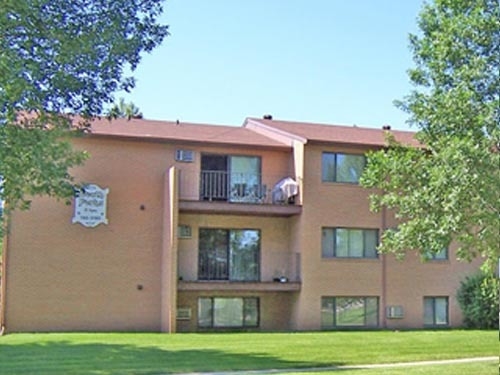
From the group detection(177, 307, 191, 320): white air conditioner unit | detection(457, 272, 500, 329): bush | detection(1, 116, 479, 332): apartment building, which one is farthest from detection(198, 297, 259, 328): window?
Answer: detection(457, 272, 500, 329): bush

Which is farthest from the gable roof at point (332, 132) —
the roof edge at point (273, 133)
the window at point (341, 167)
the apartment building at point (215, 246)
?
the window at point (341, 167)

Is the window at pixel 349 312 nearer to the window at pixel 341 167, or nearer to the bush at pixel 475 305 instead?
the bush at pixel 475 305

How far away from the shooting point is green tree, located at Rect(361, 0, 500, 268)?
12633 millimetres

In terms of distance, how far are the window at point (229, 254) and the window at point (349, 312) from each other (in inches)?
105

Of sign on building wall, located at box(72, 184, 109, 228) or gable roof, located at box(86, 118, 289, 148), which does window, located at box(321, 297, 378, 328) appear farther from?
sign on building wall, located at box(72, 184, 109, 228)

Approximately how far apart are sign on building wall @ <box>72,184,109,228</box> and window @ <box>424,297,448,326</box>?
39.0ft

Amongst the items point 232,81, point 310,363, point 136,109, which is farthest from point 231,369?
point 136,109

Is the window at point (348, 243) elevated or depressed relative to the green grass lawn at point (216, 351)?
elevated

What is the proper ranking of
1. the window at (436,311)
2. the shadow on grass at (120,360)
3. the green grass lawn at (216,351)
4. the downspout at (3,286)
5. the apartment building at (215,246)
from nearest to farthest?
the shadow on grass at (120,360) < the green grass lawn at (216,351) < the downspout at (3,286) < the apartment building at (215,246) < the window at (436,311)

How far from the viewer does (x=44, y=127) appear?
14.2m

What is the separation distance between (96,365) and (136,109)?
29.3 metres

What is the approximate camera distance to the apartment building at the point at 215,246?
23.5 m

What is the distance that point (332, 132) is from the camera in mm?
27531

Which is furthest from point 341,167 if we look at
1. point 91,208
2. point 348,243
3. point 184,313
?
point 91,208
